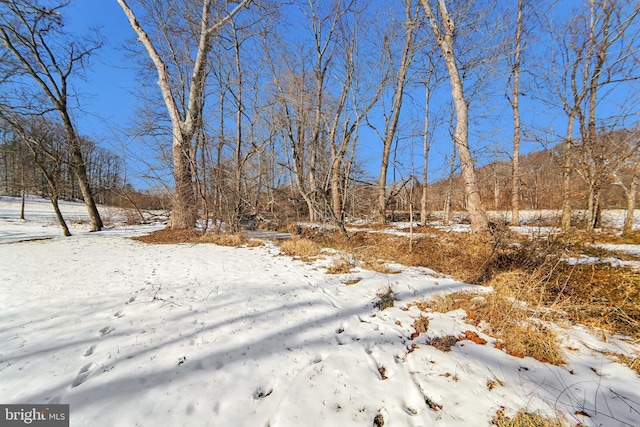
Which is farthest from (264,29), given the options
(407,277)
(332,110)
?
(407,277)

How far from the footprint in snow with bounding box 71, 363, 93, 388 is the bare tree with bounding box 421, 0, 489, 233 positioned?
8901 mm

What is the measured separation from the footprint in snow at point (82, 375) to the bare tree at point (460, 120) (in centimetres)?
890

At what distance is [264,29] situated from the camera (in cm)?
1091

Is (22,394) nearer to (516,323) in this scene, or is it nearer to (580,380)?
(580,380)

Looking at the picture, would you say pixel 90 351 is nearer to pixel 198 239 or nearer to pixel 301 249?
pixel 301 249

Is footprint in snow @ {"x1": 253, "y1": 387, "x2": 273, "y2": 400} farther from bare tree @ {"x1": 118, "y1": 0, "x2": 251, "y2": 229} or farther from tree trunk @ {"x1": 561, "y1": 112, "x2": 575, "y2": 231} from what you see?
bare tree @ {"x1": 118, "y1": 0, "x2": 251, "y2": 229}

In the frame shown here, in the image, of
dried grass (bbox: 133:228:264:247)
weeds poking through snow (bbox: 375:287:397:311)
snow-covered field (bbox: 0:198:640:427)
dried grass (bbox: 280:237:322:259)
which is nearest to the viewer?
snow-covered field (bbox: 0:198:640:427)

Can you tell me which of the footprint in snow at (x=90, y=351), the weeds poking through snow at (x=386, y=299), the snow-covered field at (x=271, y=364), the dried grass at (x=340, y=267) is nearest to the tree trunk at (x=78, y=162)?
the snow-covered field at (x=271, y=364)

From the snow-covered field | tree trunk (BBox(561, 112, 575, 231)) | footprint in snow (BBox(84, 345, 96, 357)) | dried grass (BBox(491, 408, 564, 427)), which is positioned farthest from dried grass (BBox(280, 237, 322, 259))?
tree trunk (BBox(561, 112, 575, 231))

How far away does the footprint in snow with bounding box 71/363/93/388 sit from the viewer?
75.4 inches

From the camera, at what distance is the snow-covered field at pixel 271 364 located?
1702 mm

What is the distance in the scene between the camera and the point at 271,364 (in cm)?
223

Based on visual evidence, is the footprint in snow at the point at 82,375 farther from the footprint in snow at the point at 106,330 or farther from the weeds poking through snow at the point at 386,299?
the weeds poking through snow at the point at 386,299

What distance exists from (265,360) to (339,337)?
0.90m
